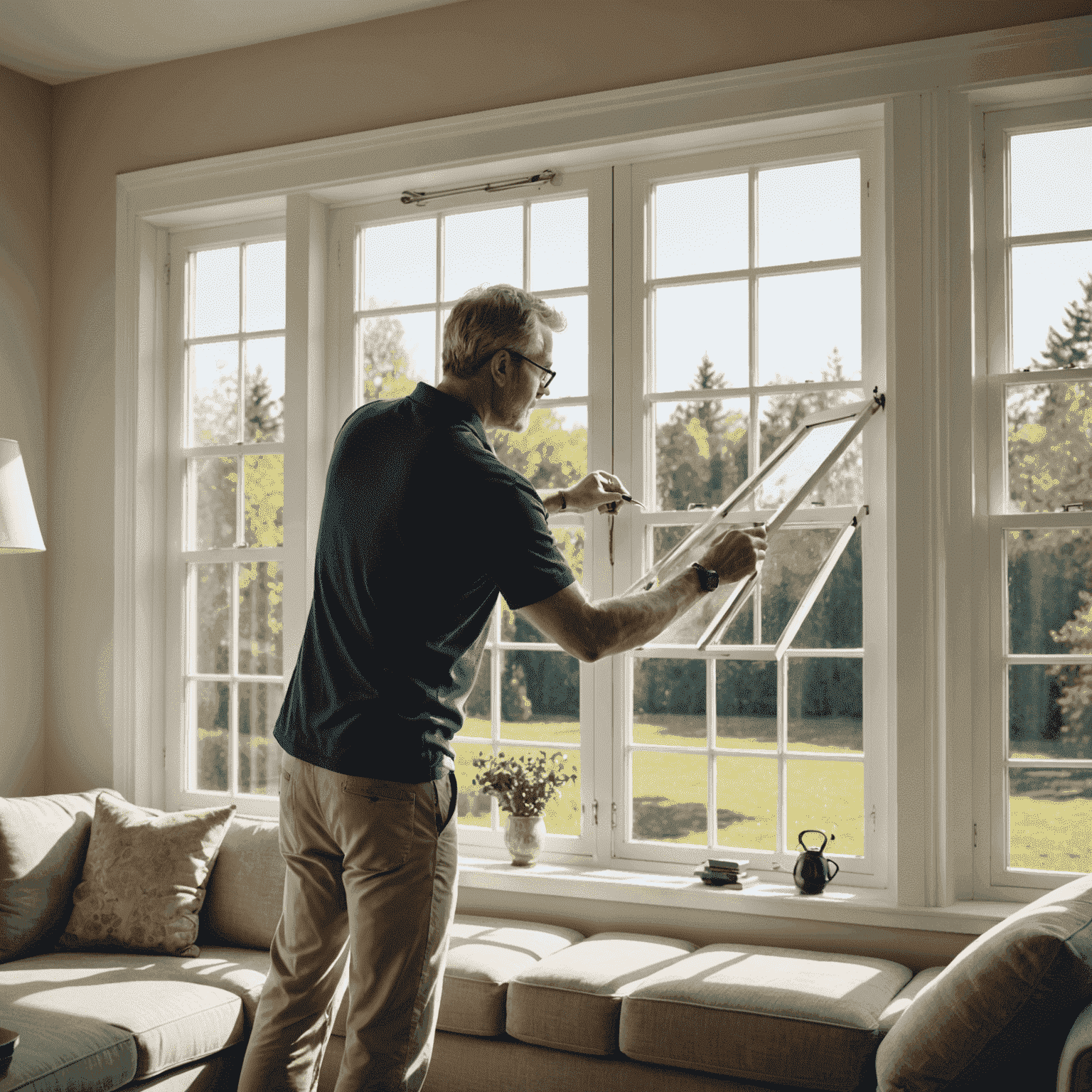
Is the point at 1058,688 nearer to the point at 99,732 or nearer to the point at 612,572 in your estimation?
the point at 612,572

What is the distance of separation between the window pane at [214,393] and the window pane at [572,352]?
1268 mm

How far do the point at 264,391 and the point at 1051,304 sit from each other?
2.59 m

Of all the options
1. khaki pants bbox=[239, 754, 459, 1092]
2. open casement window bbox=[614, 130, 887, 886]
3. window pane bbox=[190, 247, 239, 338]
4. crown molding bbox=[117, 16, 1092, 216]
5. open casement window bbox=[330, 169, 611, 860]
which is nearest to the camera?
khaki pants bbox=[239, 754, 459, 1092]

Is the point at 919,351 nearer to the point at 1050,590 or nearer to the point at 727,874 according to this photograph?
the point at 1050,590

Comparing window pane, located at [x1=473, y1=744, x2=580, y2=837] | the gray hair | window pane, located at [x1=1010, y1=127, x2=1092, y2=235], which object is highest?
window pane, located at [x1=1010, y1=127, x2=1092, y2=235]

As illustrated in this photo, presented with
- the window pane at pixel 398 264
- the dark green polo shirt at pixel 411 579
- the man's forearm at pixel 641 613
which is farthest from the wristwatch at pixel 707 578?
the window pane at pixel 398 264

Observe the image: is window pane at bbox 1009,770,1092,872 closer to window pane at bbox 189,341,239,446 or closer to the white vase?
the white vase

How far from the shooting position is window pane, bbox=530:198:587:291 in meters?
3.58

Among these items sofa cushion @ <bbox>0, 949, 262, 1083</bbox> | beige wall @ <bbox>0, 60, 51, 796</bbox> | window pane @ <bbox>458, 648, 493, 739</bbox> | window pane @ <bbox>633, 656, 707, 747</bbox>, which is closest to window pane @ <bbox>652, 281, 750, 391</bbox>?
window pane @ <bbox>633, 656, 707, 747</bbox>

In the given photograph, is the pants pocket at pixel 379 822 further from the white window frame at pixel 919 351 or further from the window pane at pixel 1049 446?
the window pane at pixel 1049 446

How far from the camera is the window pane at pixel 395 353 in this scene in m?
3.78

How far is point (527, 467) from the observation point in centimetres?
365

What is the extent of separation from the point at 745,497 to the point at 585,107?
1283 millimetres

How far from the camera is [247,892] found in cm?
325
